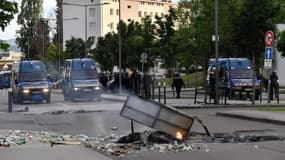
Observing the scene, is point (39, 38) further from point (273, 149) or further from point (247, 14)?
point (273, 149)

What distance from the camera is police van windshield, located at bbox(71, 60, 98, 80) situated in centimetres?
4503

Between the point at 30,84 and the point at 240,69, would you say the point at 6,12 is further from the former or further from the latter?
the point at 30,84

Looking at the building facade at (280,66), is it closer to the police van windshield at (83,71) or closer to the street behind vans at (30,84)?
the police van windshield at (83,71)

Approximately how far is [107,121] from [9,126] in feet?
11.7

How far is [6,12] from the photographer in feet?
43.2

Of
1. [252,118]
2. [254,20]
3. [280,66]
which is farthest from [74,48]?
[252,118]

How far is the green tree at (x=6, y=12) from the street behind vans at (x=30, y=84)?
30060 millimetres

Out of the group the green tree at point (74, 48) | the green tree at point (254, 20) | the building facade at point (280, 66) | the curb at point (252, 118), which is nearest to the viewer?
the curb at point (252, 118)

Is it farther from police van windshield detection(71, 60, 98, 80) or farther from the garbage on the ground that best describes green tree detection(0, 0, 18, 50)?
police van windshield detection(71, 60, 98, 80)

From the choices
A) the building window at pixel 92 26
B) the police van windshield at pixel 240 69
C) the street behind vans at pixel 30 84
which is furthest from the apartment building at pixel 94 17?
the police van windshield at pixel 240 69

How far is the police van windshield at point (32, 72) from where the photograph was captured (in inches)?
1767

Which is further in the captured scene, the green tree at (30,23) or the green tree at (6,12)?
the green tree at (30,23)

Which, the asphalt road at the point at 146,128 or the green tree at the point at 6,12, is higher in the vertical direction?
the green tree at the point at 6,12

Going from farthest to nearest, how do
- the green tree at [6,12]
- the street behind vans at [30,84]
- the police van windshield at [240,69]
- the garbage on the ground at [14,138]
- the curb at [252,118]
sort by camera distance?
the street behind vans at [30,84]
the police van windshield at [240,69]
the curb at [252,118]
the garbage on the ground at [14,138]
the green tree at [6,12]
